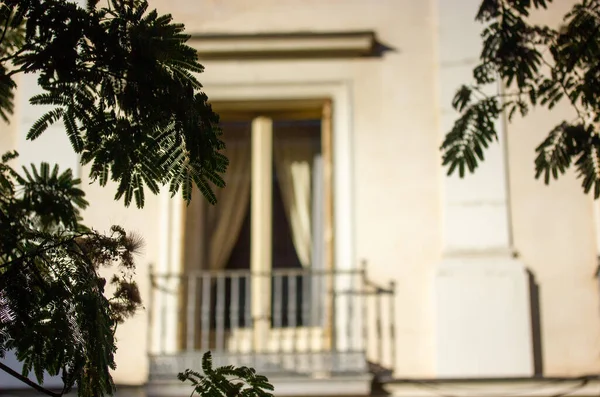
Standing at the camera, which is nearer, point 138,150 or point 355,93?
point 138,150

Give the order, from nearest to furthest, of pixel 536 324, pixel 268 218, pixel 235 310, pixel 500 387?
pixel 500 387
pixel 536 324
pixel 235 310
pixel 268 218

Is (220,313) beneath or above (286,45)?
beneath

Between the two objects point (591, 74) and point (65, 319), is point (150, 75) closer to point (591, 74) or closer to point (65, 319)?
point (65, 319)

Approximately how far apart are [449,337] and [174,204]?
254 centimetres

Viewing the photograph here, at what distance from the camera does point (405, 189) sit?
9562 millimetres

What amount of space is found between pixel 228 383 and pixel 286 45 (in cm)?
563

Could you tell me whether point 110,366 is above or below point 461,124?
below

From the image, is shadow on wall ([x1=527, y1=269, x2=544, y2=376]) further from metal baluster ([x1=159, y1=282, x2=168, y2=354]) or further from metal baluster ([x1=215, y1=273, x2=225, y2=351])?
metal baluster ([x1=159, y1=282, x2=168, y2=354])

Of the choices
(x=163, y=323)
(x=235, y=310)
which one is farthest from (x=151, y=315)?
(x=235, y=310)

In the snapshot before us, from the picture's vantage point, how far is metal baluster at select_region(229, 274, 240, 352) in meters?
9.39

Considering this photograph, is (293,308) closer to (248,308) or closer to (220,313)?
(248,308)

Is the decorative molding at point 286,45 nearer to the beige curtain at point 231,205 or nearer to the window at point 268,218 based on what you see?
the window at point 268,218

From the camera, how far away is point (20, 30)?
5555mm

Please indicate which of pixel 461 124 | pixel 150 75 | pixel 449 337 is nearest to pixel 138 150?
pixel 150 75
